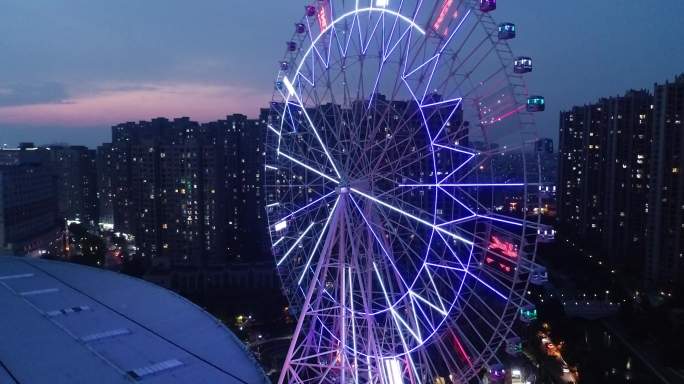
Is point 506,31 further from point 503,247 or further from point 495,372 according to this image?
point 495,372

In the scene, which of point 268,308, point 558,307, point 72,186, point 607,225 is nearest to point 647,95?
point 607,225

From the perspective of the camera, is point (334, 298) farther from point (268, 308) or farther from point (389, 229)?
point (268, 308)

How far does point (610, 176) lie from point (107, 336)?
3049cm

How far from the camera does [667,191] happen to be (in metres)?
26.0

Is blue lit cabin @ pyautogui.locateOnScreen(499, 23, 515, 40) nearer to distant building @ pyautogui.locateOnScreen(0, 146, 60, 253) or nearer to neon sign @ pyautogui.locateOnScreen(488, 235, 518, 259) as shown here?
neon sign @ pyautogui.locateOnScreen(488, 235, 518, 259)

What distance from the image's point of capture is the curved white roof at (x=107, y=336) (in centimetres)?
708

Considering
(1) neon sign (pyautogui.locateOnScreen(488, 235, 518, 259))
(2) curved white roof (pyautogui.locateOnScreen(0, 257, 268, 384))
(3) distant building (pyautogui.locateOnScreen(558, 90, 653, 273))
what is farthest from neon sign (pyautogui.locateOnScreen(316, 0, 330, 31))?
(3) distant building (pyautogui.locateOnScreen(558, 90, 653, 273))

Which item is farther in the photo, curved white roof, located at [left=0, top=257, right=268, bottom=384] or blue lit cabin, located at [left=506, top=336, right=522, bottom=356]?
blue lit cabin, located at [left=506, top=336, right=522, bottom=356]

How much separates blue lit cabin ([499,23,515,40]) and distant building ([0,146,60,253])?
27748 millimetres

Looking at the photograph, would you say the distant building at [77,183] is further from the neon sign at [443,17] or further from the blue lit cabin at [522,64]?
the blue lit cabin at [522,64]

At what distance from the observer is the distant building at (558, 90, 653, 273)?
30.6 m

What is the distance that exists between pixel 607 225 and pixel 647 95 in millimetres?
7501

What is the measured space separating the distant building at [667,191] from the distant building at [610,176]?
2968 mm

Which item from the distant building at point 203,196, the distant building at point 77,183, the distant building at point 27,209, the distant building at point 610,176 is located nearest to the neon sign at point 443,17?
the distant building at point 203,196
